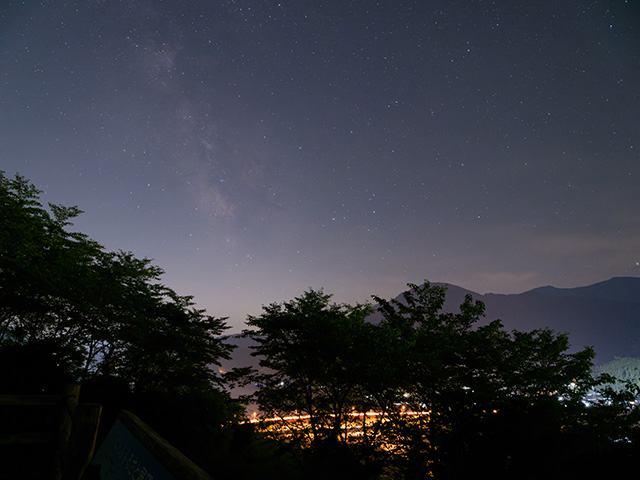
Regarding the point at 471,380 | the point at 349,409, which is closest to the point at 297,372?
the point at 349,409

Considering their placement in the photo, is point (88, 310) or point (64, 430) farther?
point (88, 310)

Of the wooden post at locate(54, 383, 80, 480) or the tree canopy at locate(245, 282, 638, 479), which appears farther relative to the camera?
the tree canopy at locate(245, 282, 638, 479)

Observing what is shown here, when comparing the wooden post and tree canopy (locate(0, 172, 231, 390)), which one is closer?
the wooden post

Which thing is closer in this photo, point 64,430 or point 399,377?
point 64,430

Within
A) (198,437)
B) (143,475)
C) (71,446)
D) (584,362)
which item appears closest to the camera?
(143,475)

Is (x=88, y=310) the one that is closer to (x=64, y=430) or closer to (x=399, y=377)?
(x=64, y=430)

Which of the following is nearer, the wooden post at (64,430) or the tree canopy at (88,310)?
the wooden post at (64,430)

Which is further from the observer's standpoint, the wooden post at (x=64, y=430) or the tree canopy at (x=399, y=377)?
the tree canopy at (x=399, y=377)

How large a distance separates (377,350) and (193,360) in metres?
9.64

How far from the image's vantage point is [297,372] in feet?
45.7

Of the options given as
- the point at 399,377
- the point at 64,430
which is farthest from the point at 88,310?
the point at 399,377

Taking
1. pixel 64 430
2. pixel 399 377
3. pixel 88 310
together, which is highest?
pixel 88 310

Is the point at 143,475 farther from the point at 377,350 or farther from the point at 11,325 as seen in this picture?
the point at 11,325

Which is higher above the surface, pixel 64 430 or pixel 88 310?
pixel 88 310
